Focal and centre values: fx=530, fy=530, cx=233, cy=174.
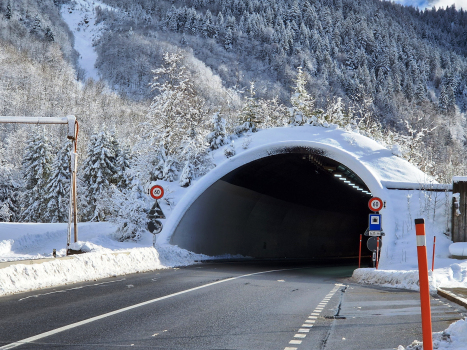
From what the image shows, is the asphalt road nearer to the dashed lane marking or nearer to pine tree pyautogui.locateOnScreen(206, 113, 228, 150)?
the dashed lane marking

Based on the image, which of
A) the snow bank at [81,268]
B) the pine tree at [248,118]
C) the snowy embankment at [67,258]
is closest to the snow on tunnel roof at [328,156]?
the snowy embankment at [67,258]

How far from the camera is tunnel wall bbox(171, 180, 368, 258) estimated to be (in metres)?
28.6

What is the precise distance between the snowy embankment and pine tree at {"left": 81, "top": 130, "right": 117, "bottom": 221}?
27.4 meters

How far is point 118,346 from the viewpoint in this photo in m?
6.00

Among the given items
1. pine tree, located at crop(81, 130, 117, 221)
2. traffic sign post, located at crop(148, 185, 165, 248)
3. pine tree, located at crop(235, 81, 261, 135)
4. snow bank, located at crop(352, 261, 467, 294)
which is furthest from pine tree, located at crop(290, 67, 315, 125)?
pine tree, located at crop(81, 130, 117, 221)

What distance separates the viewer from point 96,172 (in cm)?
5759

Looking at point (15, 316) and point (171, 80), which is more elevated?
point (171, 80)

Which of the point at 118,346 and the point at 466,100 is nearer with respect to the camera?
the point at 118,346

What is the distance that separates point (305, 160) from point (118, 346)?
2567 cm

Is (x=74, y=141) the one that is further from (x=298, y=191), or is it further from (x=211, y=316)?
(x=298, y=191)

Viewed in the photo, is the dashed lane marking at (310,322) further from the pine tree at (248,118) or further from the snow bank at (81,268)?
the pine tree at (248,118)

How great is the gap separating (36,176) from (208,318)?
2092 inches

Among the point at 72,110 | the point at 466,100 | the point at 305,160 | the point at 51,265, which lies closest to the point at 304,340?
the point at 51,265

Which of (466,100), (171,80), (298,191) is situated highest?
(466,100)
